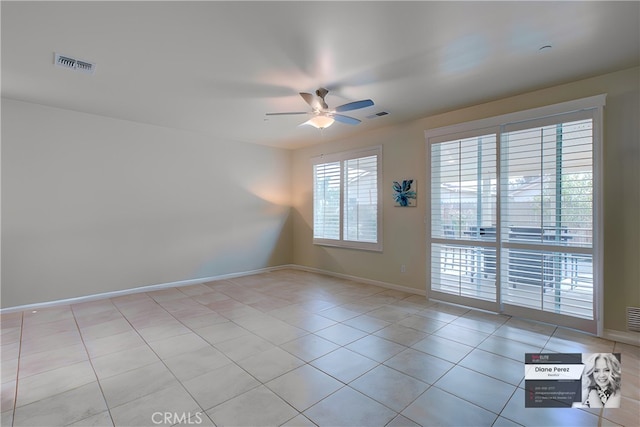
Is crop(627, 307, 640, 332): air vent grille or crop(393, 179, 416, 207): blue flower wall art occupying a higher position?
crop(393, 179, 416, 207): blue flower wall art

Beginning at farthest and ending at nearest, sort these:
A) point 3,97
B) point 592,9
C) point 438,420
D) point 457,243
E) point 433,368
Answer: point 457,243 → point 3,97 → point 433,368 → point 592,9 → point 438,420

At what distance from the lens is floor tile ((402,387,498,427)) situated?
1.92 meters

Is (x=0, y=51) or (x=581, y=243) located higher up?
(x=0, y=51)

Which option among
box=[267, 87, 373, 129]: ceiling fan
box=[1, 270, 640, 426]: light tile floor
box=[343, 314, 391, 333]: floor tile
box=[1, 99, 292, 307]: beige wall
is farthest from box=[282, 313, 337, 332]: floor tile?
box=[1, 99, 292, 307]: beige wall

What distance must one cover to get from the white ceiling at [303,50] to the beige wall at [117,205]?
0.63 metres

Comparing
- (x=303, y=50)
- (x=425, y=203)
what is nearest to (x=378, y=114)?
(x=425, y=203)

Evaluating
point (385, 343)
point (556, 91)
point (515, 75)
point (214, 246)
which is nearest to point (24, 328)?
point (214, 246)

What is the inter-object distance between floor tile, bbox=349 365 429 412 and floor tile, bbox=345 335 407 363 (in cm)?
24

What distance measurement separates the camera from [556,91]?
346 centimetres

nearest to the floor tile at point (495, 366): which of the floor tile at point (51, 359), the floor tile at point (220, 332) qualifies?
the floor tile at point (220, 332)

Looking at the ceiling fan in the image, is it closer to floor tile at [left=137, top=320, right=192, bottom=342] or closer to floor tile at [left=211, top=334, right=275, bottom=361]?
floor tile at [left=211, top=334, right=275, bottom=361]

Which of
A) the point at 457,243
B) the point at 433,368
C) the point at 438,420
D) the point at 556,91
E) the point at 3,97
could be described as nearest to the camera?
the point at 438,420

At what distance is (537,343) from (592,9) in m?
2.92

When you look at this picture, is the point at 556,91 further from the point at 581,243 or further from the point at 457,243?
the point at 457,243
